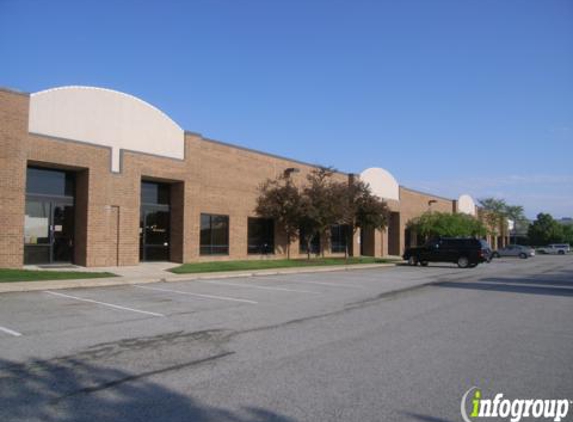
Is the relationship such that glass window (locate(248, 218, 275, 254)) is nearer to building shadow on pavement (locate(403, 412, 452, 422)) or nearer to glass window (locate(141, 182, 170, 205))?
glass window (locate(141, 182, 170, 205))

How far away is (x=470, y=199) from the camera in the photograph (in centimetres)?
6962

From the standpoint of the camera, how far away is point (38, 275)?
1700 centimetres

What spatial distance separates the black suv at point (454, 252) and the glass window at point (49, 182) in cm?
2227

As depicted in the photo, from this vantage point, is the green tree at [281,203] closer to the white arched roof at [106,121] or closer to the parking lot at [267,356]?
the white arched roof at [106,121]

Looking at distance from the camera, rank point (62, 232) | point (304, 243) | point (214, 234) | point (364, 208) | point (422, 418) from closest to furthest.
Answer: point (422, 418) → point (62, 232) → point (214, 234) → point (304, 243) → point (364, 208)

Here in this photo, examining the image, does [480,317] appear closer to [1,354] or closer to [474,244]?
[1,354]

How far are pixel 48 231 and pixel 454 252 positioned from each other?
23655 mm

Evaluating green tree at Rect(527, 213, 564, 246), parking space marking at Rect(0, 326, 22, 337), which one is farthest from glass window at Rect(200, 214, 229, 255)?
green tree at Rect(527, 213, 564, 246)

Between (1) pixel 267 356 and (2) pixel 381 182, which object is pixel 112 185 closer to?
(1) pixel 267 356

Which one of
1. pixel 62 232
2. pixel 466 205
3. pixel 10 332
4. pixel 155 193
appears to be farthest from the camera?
pixel 466 205

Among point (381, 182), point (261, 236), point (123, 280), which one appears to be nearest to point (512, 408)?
point (123, 280)

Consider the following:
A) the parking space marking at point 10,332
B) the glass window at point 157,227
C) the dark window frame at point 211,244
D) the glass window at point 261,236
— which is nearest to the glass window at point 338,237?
the glass window at point 261,236

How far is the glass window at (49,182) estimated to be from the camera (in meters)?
21.1

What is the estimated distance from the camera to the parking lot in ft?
17.4
